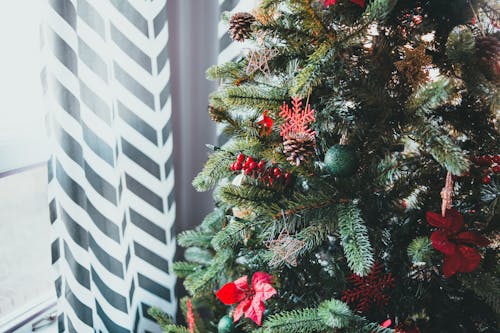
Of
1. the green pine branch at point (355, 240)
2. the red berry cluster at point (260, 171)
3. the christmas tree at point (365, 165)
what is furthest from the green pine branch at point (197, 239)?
the green pine branch at point (355, 240)

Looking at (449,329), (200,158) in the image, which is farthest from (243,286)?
(200,158)

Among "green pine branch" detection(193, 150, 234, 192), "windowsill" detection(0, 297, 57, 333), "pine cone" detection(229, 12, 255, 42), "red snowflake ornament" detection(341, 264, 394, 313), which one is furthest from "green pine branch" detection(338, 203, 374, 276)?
"windowsill" detection(0, 297, 57, 333)

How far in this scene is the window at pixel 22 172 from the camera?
0.90 meters

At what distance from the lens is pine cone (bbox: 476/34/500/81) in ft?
1.84

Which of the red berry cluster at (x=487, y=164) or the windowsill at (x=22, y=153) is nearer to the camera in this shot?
the red berry cluster at (x=487, y=164)

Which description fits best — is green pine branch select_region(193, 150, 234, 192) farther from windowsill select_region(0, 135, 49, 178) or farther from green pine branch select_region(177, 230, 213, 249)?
windowsill select_region(0, 135, 49, 178)

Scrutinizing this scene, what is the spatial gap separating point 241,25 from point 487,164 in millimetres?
460

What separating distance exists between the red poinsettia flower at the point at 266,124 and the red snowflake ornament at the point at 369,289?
0.29 m

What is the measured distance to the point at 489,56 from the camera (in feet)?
1.85

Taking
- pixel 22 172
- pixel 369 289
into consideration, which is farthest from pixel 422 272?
pixel 22 172

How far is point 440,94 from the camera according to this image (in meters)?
0.48

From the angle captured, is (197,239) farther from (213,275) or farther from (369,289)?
(369,289)

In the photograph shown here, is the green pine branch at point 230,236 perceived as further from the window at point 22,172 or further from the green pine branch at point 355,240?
the window at point 22,172

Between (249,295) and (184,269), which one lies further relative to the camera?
(184,269)
